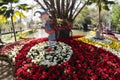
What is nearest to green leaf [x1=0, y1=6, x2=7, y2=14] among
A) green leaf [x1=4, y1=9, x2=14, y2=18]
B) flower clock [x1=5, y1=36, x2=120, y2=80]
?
green leaf [x1=4, y1=9, x2=14, y2=18]

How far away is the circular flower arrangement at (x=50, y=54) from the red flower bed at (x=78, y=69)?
21cm

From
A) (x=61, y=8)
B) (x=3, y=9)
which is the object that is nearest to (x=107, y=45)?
(x=61, y=8)

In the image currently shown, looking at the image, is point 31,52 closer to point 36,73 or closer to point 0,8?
point 36,73

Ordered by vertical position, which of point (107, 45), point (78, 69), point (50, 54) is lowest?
point (78, 69)

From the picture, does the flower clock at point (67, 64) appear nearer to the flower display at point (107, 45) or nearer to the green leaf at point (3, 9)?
the flower display at point (107, 45)

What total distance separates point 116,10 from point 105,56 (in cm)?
4261

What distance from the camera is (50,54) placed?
8836mm

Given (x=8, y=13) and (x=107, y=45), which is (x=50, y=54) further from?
(x=8, y=13)

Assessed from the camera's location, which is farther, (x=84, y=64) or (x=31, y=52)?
(x=31, y=52)

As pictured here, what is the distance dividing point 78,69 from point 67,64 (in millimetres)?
399

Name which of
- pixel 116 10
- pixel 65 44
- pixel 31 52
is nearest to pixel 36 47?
pixel 31 52

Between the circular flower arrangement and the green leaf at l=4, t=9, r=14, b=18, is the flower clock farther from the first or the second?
the green leaf at l=4, t=9, r=14, b=18

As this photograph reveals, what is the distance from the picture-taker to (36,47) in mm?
9727

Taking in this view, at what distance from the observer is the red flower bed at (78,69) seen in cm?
758
